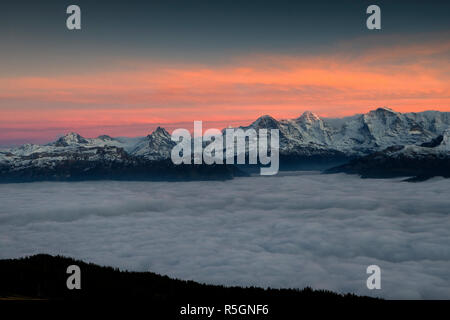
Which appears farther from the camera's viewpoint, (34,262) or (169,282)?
(34,262)
